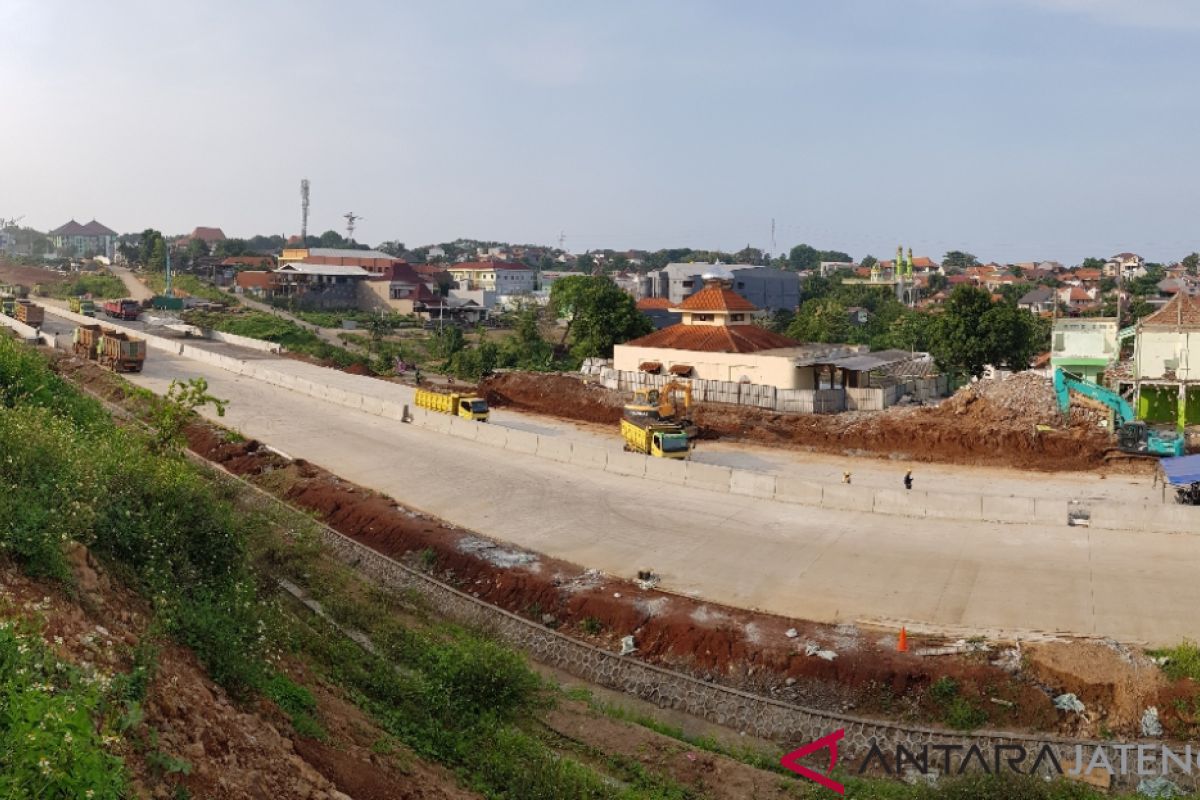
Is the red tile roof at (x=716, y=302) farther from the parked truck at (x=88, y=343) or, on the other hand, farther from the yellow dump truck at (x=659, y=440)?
the parked truck at (x=88, y=343)

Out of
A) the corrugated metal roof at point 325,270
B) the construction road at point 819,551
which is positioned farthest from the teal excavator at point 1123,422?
the corrugated metal roof at point 325,270

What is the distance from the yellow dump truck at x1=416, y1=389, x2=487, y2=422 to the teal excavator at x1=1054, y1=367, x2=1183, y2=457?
24.5 meters

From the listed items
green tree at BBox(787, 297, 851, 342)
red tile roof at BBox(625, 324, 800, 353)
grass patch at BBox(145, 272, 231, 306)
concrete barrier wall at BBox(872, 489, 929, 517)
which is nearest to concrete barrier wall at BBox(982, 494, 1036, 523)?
concrete barrier wall at BBox(872, 489, 929, 517)

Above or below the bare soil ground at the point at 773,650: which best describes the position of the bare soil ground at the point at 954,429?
above

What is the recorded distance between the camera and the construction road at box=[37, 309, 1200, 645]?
22.8m

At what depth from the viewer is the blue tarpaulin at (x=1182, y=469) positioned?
29.2 meters

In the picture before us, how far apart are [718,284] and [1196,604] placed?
40295 mm

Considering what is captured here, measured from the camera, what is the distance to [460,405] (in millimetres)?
44531

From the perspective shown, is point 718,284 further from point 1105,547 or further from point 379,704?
point 379,704

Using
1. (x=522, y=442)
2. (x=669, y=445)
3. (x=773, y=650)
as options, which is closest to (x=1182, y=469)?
(x=669, y=445)

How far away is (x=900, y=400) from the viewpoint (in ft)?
158

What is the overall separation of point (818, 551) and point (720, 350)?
1013 inches

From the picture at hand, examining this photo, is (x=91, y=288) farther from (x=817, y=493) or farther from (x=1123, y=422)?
(x=1123, y=422)

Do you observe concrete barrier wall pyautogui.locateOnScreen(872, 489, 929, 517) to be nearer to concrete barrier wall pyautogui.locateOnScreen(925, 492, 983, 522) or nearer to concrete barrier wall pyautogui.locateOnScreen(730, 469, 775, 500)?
concrete barrier wall pyautogui.locateOnScreen(925, 492, 983, 522)
